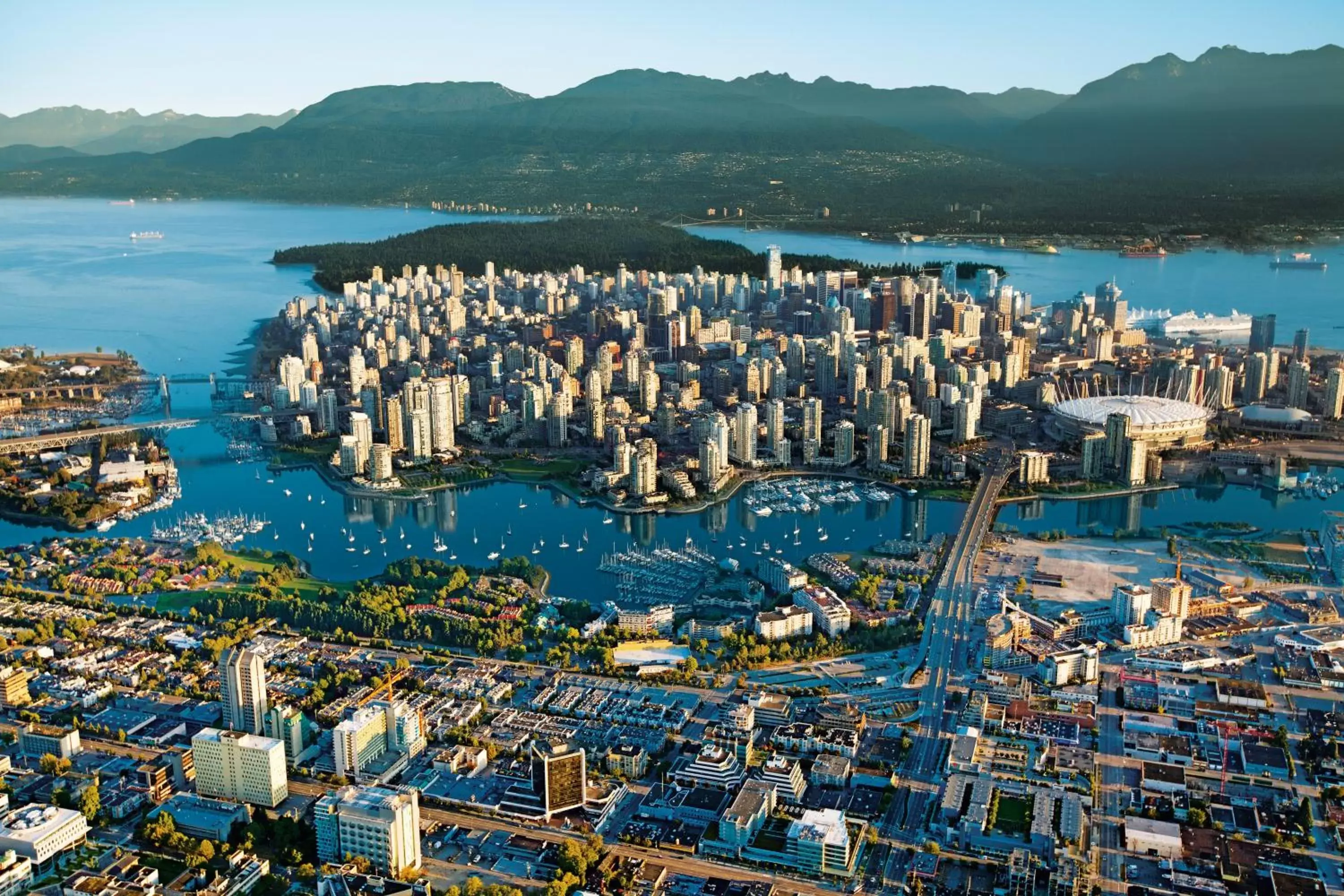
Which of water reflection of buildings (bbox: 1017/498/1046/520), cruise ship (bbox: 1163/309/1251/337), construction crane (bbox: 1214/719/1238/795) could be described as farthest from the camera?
cruise ship (bbox: 1163/309/1251/337)

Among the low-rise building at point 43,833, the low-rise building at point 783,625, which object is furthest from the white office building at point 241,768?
the low-rise building at point 783,625

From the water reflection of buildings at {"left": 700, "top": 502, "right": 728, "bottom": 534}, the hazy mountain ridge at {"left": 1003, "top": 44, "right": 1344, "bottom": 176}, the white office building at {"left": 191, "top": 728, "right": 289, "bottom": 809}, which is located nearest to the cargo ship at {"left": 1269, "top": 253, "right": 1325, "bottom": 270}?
the hazy mountain ridge at {"left": 1003, "top": 44, "right": 1344, "bottom": 176}

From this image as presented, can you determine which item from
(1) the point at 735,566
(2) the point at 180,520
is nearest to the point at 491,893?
(1) the point at 735,566

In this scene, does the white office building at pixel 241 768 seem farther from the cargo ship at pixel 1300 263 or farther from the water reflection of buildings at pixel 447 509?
the cargo ship at pixel 1300 263

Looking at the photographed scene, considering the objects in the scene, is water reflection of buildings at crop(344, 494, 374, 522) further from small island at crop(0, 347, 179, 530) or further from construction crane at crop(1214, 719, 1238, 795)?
construction crane at crop(1214, 719, 1238, 795)

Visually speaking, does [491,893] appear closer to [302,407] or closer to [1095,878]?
[1095,878]

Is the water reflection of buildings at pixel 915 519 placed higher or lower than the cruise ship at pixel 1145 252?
lower
